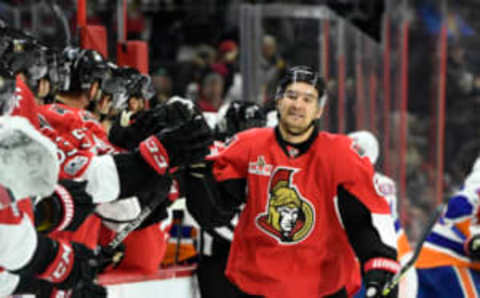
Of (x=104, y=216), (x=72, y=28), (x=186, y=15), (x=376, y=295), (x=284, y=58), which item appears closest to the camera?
(x=376, y=295)

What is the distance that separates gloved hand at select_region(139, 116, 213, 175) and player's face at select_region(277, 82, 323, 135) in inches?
27.9

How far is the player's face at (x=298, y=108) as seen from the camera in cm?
372

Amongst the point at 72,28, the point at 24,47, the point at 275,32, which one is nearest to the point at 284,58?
the point at 275,32

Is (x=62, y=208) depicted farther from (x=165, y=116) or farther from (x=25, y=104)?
(x=165, y=116)

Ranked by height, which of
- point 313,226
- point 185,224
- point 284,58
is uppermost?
point 284,58

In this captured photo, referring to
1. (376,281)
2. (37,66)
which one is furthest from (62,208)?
(376,281)

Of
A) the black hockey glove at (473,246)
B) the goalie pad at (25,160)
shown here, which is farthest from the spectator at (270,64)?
the goalie pad at (25,160)

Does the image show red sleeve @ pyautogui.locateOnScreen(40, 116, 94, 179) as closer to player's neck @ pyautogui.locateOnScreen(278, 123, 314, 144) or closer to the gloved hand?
the gloved hand

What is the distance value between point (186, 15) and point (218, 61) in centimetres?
66

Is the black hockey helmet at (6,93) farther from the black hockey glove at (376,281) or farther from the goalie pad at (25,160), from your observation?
the black hockey glove at (376,281)

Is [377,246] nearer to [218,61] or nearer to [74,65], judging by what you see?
[74,65]

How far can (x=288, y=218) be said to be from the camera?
3688 millimetres

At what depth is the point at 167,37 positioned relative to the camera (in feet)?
23.8

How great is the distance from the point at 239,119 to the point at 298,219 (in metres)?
1.09
